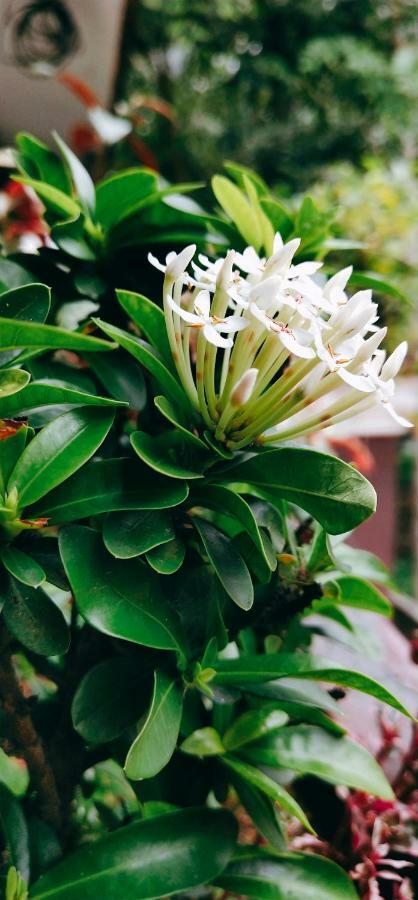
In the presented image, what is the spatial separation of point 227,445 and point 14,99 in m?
3.25

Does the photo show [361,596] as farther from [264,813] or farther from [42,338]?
[42,338]

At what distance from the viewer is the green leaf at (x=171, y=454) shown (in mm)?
506

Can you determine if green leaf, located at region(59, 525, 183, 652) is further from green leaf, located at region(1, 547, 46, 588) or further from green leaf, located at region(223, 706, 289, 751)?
green leaf, located at region(223, 706, 289, 751)

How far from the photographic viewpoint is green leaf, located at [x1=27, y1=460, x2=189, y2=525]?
51cm

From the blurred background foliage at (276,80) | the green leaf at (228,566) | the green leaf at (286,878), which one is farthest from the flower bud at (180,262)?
the blurred background foliage at (276,80)

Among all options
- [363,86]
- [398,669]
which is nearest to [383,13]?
[363,86]

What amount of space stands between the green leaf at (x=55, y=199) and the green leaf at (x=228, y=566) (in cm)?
32

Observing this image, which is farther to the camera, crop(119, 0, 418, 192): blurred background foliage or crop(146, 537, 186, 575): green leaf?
crop(119, 0, 418, 192): blurred background foliage

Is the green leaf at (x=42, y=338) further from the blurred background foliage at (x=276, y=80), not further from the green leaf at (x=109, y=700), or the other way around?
the blurred background foliage at (x=276, y=80)

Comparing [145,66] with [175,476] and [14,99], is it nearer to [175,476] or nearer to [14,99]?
[14,99]

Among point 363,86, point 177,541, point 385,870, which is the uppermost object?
point 363,86

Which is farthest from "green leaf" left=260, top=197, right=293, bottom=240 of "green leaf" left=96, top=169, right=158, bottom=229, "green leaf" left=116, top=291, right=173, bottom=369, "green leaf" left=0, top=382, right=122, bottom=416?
"green leaf" left=0, top=382, right=122, bottom=416

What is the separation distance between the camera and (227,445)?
55 centimetres

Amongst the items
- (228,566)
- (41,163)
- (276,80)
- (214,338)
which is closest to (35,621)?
(228,566)
